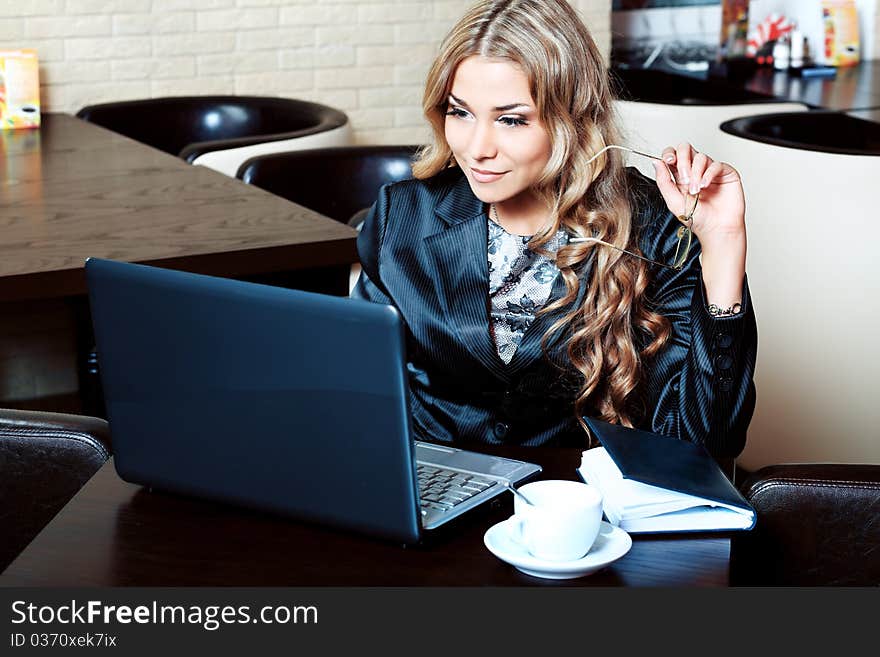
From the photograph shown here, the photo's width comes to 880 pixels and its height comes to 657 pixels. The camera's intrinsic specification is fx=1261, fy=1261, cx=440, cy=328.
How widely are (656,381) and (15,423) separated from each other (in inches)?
33.8

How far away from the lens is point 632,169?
6.10ft

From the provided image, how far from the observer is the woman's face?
1.67m

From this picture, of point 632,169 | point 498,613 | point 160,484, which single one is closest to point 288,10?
point 632,169

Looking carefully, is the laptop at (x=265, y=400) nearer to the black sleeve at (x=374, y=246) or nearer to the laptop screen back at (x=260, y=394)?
the laptop screen back at (x=260, y=394)

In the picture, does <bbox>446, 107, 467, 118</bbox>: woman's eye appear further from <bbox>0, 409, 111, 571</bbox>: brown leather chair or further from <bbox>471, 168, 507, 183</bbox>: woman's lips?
<bbox>0, 409, 111, 571</bbox>: brown leather chair

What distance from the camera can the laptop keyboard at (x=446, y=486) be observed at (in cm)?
130

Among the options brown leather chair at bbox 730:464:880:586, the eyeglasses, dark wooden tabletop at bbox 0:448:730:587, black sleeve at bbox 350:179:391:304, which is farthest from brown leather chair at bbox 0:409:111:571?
brown leather chair at bbox 730:464:880:586

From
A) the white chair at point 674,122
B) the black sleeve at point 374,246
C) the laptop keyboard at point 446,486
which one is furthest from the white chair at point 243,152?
the laptop keyboard at point 446,486

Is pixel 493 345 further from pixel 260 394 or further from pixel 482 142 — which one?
pixel 260 394

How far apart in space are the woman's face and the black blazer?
0.38ft

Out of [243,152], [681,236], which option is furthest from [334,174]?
[681,236]

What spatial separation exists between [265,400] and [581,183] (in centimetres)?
70

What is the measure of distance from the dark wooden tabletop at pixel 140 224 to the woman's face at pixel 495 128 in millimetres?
718

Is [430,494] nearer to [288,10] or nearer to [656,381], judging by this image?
[656,381]
